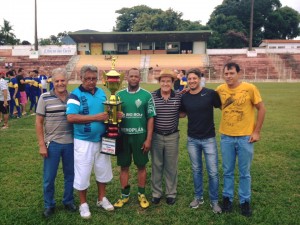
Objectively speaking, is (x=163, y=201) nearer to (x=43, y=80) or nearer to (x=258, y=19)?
(x=43, y=80)

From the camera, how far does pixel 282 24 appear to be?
55.9 m

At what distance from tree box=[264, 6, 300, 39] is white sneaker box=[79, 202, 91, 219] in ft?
193

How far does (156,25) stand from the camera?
56469mm

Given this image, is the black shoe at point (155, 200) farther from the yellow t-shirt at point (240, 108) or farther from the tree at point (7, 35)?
the tree at point (7, 35)

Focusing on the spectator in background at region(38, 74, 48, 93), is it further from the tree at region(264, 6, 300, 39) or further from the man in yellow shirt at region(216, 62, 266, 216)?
the tree at region(264, 6, 300, 39)

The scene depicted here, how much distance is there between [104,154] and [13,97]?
29.1 feet

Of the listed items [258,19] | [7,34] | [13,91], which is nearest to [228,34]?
[258,19]

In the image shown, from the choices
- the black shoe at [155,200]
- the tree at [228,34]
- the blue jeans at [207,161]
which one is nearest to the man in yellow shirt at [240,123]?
the blue jeans at [207,161]

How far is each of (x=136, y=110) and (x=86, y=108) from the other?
69 centimetres

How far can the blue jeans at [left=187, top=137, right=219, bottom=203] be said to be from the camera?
13.7 feet

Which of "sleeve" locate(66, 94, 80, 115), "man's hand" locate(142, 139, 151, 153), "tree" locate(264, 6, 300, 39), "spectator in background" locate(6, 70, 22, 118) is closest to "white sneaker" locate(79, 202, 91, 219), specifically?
"man's hand" locate(142, 139, 151, 153)

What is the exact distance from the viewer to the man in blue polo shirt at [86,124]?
377 centimetres

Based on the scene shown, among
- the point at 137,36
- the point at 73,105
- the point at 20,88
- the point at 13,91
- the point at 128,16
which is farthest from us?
the point at 128,16

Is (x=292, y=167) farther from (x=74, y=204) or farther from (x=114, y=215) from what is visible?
(x=74, y=204)
